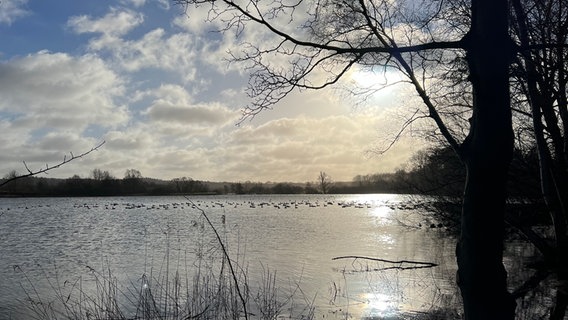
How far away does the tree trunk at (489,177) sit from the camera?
293 centimetres

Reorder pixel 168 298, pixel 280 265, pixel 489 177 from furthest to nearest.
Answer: pixel 280 265, pixel 168 298, pixel 489 177

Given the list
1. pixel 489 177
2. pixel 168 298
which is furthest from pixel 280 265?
pixel 489 177

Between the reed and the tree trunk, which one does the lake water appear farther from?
the tree trunk

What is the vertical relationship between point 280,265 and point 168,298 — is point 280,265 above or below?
below

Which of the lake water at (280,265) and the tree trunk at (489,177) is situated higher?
the tree trunk at (489,177)

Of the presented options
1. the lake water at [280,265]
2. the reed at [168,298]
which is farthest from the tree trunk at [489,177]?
the reed at [168,298]

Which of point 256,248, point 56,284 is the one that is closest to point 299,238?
point 256,248

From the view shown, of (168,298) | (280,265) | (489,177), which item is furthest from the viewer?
(280,265)

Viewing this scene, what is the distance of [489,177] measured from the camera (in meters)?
2.93

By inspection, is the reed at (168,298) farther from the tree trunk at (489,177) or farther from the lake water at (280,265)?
the tree trunk at (489,177)

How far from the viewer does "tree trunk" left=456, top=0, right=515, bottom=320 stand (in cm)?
293

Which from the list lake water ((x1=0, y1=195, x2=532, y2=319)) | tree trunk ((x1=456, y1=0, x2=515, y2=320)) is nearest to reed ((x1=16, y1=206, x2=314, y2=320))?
lake water ((x1=0, y1=195, x2=532, y2=319))

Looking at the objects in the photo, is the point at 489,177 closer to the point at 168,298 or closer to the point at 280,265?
the point at 168,298

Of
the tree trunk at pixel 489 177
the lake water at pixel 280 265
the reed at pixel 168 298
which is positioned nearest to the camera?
the tree trunk at pixel 489 177
